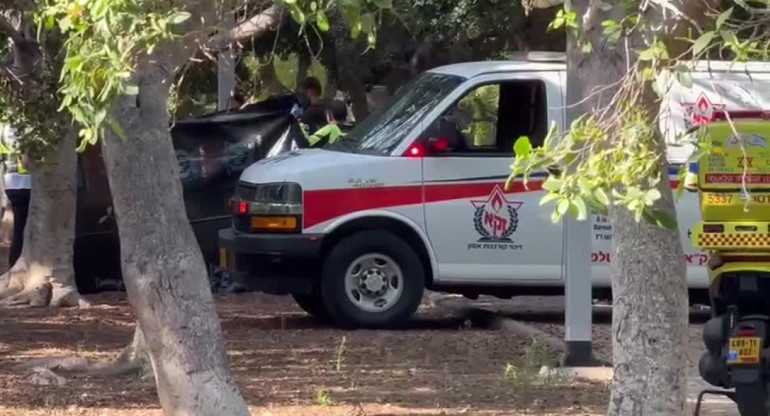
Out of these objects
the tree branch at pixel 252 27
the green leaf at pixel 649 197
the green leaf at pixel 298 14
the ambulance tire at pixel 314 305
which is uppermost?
the tree branch at pixel 252 27

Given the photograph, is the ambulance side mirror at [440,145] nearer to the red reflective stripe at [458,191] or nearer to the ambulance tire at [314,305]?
the red reflective stripe at [458,191]

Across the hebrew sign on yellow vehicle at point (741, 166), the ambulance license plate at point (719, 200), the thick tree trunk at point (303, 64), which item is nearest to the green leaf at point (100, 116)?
the hebrew sign on yellow vehicle at point (741, 166)

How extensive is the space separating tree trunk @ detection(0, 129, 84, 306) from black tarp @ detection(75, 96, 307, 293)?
97 centimetres

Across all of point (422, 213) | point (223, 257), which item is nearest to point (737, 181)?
point (422, 213)

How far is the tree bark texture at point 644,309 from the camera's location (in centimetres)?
627

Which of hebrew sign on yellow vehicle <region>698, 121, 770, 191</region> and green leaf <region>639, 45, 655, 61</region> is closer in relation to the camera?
green leaf <region>639, 45, 655, 61</region>

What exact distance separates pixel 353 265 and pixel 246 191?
1055mm

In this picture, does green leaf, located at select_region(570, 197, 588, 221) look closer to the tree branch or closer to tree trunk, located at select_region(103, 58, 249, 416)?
the tree branch

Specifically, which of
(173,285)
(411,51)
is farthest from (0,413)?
(411,51)

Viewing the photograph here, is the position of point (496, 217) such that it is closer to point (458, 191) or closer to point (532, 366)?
point (458, 191)

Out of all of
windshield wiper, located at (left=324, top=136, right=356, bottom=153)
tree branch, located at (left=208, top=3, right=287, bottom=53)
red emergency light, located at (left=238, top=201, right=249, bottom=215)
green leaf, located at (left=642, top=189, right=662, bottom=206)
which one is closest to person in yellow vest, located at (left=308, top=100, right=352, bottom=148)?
windshield wiper, located at (left=324, top=136, right=356, bottom=153)

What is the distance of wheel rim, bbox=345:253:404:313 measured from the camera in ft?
38.2

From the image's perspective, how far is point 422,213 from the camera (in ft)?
37.9

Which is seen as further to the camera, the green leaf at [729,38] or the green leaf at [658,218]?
the green leaf at [658,218]
